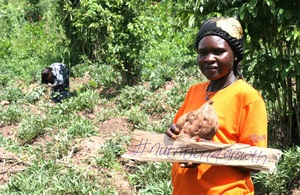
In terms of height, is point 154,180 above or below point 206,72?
below

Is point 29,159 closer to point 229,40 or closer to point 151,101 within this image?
point 151,101

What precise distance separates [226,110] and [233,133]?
104 millimetres

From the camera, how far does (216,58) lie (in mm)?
1763

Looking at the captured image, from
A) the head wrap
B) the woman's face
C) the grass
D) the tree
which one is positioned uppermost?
the head wrap

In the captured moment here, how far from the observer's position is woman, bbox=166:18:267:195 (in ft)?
5.69

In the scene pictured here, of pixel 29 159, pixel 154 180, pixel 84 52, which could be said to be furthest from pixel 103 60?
pixel 154 180

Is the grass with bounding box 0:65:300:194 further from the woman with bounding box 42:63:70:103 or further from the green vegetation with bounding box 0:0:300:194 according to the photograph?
the woman with bounding box 42:63:70:103

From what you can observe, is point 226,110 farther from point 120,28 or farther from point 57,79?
point 57,79

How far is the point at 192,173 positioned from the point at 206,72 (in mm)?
448

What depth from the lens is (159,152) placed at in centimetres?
178

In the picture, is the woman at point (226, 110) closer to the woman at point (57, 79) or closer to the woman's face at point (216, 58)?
the woman's face at point (216, 58)

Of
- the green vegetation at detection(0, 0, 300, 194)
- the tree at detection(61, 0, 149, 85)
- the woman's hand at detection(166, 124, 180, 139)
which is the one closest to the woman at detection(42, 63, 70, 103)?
the green vegetation at detection(0, 0, 300, 194)

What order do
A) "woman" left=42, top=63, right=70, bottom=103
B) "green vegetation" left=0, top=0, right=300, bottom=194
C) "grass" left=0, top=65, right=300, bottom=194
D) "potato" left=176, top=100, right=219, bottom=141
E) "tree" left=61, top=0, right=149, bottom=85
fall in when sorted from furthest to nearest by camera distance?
"woman" left=42, top=63, right=70, bottom=103
"tree" left=61, top=0, right=149, bottom=85
"grass" left=0, top=65, right=300, bottom=194
"green vegetation" left=0, top=0, right=300, bottom=194
"potato" left=176, top=100, right=219, bottom=141

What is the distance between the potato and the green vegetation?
1.63m
